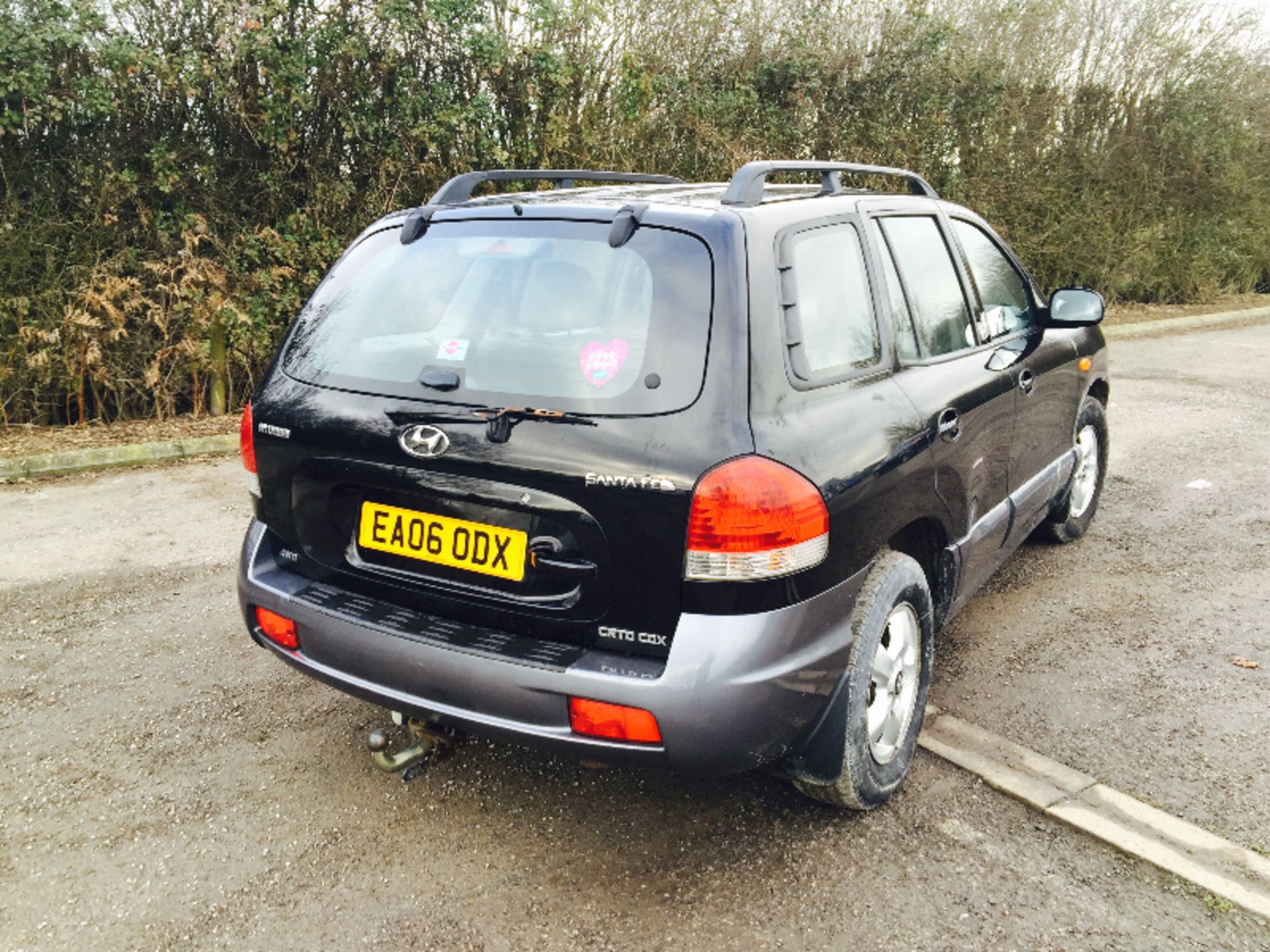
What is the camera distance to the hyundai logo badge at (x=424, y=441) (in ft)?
8.27

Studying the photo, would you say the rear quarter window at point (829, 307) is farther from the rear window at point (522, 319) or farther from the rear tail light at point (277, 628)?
the rear tail light at point (277, 628)


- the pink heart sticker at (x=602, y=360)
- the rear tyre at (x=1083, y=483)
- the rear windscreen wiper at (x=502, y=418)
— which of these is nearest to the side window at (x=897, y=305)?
the pink heart sticker at (x=602, y=360)

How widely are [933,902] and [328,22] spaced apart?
751 centimetres

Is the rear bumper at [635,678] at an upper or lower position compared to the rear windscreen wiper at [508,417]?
lower

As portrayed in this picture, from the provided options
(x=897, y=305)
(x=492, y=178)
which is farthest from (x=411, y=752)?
(x=897, y=305)

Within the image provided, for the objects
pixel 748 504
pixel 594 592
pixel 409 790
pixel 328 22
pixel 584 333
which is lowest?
pixel 409 790

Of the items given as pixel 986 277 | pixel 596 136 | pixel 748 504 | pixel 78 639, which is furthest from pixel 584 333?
pixel 596 136

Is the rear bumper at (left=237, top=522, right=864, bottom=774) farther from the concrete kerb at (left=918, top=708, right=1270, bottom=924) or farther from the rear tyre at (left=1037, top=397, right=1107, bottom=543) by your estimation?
the rear tyre at (left=1037, top=397, right=1107, bottom=543)

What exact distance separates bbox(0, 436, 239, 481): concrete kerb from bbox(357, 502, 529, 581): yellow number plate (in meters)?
4.94

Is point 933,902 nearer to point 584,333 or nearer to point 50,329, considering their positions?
point 584,333

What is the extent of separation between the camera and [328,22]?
7.66 m

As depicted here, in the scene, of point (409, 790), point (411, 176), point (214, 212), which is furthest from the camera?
point (411, 176)

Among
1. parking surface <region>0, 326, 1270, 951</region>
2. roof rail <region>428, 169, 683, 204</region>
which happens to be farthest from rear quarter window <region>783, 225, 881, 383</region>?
parking surface <region>0, 326, 1270, 951</region>

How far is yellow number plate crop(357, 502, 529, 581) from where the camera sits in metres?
2.50
